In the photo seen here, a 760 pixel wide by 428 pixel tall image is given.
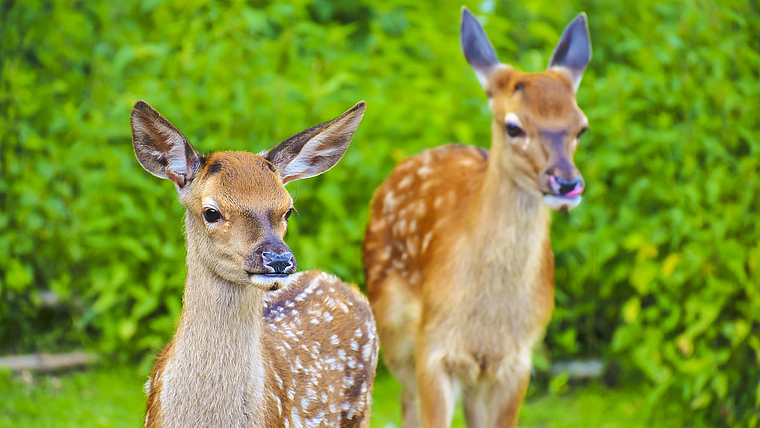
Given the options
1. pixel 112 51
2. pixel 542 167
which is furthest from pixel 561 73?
pixel 112 51

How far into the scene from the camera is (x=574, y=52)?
5047mm

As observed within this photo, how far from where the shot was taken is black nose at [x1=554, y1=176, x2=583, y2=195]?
4.21 meters

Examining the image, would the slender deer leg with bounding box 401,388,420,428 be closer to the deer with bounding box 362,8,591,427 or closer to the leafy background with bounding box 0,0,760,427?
the deer with bounding box 362,8,591,427

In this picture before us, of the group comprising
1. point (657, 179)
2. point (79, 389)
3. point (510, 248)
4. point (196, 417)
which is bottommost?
point (79, 389)

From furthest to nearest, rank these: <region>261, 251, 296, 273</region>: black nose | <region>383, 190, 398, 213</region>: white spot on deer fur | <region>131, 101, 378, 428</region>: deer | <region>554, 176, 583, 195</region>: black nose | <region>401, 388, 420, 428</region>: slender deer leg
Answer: <region>383, 190, 398, 213</region>: white spot on deer fur
<region>401, 388, 420, 428</region>: slender deer leg
<region>554, 176, 583, 195</region>: black nose
<region>131, 101, 378, 428</region>: deer
<region>261, 251, 296, 273</region>: black nose

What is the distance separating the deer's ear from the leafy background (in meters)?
2.01

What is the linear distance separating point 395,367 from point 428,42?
251cm

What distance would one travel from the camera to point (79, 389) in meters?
5.93

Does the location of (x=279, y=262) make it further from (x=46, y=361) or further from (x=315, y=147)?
(x=46, y=361)

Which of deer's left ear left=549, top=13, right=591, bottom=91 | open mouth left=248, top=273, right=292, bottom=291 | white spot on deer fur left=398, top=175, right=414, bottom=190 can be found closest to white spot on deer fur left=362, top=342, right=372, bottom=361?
open mouth left=248, top=273, right=292, bottom=291

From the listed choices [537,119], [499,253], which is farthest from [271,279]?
[537,119]

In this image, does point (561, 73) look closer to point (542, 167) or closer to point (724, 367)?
point (542, 167)

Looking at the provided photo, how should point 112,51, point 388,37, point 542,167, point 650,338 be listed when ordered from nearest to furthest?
point 542,167, point 650,338, point 112,51, point 388,37

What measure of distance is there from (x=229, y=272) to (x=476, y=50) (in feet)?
7.81
